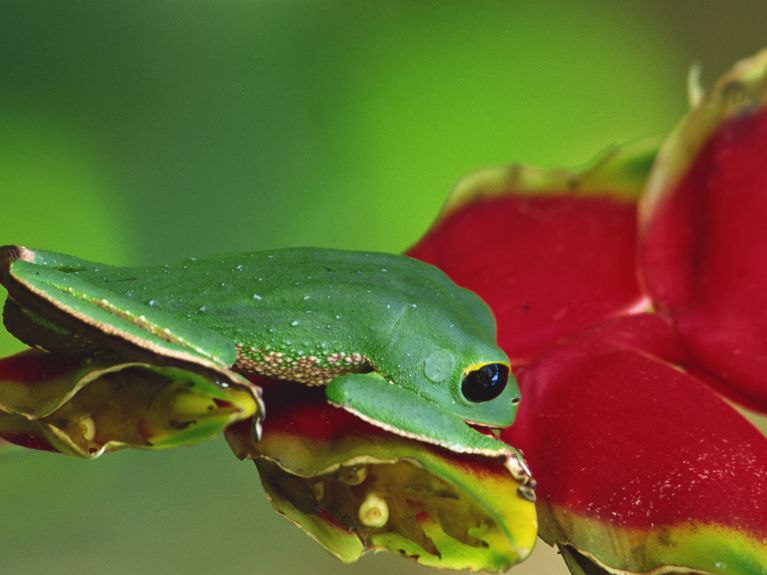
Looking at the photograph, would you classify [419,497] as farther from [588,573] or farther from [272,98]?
[272,98]

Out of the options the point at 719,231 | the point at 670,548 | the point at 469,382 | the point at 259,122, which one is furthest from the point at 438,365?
the point at 259,122

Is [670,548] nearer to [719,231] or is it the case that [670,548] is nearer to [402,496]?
[402,496]

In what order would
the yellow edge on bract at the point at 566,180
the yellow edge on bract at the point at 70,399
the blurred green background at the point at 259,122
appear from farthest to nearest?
the yellow edge on bract at the point at 566,180 < the blurred green background at the point at 259,122 < the yellow edge on bract at the point at 70,399

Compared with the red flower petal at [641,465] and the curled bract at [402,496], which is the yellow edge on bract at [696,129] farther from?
the curled bract at [402,496]

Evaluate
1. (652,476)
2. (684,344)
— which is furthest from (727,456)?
(684,344)

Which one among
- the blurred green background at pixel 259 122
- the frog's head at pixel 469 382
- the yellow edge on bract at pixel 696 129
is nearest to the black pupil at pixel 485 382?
the frog's head at pixel 469 382
